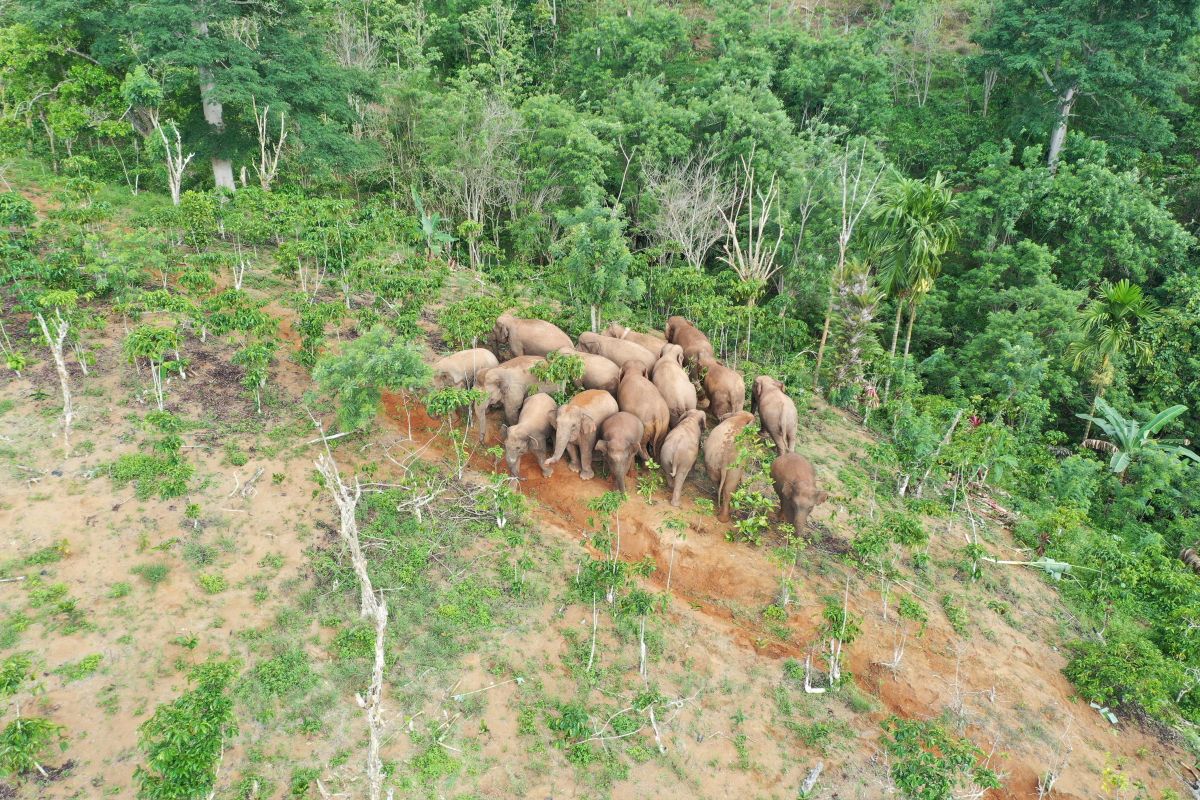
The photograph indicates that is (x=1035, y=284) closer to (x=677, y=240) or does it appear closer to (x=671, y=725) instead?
(x=677, y=240)

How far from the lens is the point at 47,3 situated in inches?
708

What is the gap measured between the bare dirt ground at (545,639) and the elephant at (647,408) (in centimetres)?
102

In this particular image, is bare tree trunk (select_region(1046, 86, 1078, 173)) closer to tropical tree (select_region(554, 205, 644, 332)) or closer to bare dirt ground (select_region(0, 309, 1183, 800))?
tropical tree (select_region(554, 205, 644, 332))

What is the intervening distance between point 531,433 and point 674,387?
2864 millimetres

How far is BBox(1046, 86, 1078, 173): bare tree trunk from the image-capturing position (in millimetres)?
24052

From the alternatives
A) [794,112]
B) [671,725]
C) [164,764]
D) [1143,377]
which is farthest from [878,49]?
[164,764]

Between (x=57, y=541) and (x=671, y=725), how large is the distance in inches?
315

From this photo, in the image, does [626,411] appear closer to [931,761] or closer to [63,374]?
[931,761]

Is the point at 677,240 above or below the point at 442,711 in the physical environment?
above

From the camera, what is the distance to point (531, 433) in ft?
38.7

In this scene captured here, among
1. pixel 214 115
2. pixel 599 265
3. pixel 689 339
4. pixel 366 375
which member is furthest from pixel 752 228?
pixel 214 115

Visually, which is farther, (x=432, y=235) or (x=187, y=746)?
(x=432, y=235)

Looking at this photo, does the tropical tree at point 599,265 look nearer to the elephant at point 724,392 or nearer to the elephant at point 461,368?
the elephant at point 724,392

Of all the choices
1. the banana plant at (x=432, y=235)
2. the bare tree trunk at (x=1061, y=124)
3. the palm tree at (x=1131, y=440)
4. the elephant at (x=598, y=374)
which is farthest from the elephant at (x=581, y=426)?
the bare tree trunk at (x=1061, y=124)
